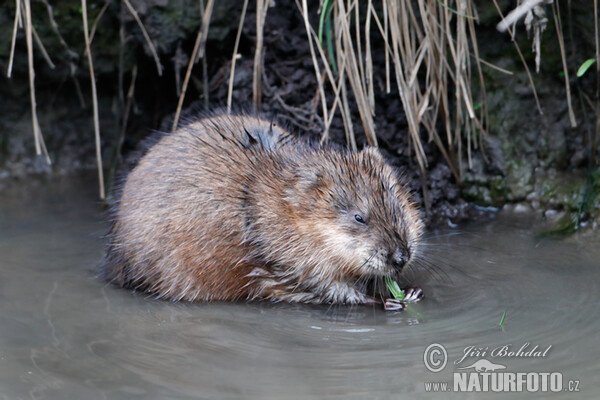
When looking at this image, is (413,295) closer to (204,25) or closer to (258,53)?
(258,53)

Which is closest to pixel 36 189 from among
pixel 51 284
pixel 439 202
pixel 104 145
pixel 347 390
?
pixel 104 145

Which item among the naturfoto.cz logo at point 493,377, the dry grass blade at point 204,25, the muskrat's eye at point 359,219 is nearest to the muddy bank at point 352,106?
the dry grass blade at point 204,25

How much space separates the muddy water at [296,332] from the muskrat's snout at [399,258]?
0.73ft

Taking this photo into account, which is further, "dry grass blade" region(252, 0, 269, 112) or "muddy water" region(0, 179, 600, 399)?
"dry grass blade" region(252, 0, 269, 112)

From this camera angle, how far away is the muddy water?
2.54 meters

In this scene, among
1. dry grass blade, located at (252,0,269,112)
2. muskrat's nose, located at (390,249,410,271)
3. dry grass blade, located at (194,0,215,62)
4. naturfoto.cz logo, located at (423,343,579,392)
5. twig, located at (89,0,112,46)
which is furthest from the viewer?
twig, located at (89,0,112,46)

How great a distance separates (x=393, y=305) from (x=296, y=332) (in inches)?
21.0

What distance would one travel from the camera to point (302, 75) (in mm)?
4734

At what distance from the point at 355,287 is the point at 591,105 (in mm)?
2044

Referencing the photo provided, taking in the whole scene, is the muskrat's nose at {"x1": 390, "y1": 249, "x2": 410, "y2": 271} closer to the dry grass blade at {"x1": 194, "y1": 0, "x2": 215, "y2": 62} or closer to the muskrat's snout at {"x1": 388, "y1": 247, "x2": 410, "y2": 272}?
the muskrat's snout at {"x1": 388, "y1": 247, "x2": 410, "y2": 272}

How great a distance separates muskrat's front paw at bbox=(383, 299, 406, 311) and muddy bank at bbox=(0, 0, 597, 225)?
1.26 meters

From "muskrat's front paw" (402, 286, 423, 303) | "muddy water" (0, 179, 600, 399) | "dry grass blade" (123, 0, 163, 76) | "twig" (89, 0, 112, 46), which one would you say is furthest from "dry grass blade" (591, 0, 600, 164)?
"twig" (89, 0, 112, 46)

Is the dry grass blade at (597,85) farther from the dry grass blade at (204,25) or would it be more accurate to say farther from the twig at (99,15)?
the twig at (99,15)

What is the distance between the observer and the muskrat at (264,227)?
344 cm
